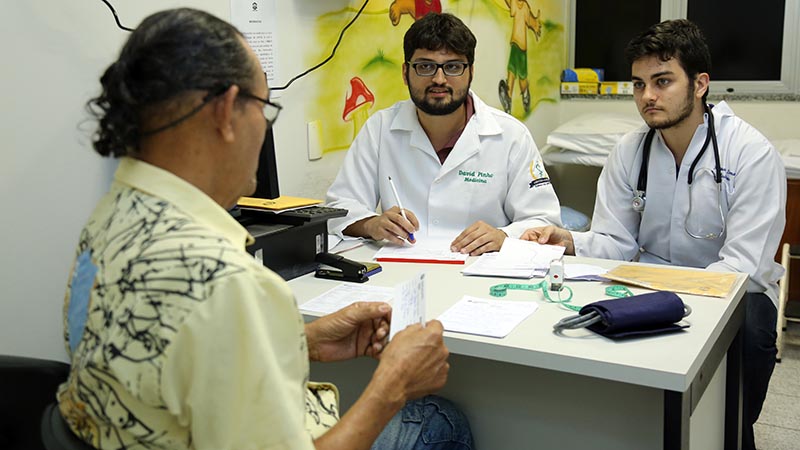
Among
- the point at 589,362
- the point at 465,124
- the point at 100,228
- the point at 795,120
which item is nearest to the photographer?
the point at 100,228

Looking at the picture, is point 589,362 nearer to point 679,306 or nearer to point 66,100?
point 679,306

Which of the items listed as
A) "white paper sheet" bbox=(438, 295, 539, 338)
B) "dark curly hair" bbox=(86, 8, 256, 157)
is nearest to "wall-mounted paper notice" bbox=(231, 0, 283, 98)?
"white paper sheet" bbox=(438, 295, 539, 338)

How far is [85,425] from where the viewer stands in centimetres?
94

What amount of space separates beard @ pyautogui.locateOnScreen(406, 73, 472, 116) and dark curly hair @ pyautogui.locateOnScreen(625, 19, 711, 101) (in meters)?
0.57

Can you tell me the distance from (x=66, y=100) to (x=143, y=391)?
1.15 meters

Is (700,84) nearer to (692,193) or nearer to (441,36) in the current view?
(692,193)

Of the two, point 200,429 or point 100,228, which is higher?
point 100,228

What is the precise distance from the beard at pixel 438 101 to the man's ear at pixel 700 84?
708mm

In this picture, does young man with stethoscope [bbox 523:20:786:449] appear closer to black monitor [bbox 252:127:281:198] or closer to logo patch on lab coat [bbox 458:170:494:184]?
logo patch on lab coat [bbox 458:170:494:184]

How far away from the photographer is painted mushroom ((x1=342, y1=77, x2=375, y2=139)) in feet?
9.29

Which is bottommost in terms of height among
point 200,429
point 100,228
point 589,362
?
point 589,362

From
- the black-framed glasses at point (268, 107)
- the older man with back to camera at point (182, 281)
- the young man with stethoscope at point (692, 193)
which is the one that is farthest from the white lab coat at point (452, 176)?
the older man with back to camera at point (182, 281)

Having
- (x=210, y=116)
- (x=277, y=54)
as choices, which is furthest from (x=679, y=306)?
(x=277, y=54)

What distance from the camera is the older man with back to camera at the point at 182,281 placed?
849 millimetres
